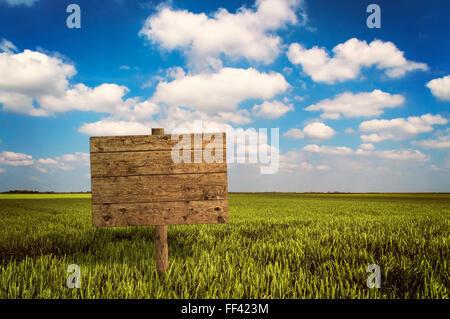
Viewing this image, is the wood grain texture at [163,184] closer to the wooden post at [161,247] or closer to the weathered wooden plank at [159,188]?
the weathered wooden plank at [159,188]

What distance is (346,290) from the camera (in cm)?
308

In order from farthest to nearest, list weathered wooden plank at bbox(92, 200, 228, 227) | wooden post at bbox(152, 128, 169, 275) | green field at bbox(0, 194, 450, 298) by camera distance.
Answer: wooden post at bbox(152, 128, 169, 275) < weathered wooden plank at bbox(92, 200, 228, 227) < green field at bbox(0, 194, 450, 298)

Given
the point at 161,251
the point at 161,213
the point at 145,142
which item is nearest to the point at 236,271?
the point at 161,251

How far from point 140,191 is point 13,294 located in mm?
2041

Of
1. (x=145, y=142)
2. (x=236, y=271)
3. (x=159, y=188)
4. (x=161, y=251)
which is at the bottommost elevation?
(x=236, y=271)

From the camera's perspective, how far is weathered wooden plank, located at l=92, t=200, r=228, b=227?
340 cm

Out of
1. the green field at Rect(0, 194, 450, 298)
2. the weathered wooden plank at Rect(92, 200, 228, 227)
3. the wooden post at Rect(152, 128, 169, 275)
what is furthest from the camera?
the wooden post at Rect(152, 128, 169, 275)

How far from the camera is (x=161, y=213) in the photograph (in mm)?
3420

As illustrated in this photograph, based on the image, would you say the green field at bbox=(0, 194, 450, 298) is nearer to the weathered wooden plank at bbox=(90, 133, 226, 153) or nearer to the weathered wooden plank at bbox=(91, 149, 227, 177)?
the weathered wooden plank at bbox=(91, 149, 227, 177)

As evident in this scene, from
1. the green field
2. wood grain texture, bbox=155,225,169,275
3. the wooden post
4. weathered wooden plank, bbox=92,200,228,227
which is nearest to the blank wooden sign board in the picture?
weathered wooden plank, bbox=92,200,228,227

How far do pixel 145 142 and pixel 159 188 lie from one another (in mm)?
689

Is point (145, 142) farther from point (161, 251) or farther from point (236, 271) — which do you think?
point (236, 271)

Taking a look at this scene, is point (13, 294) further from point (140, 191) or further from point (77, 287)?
point (140, 191)
